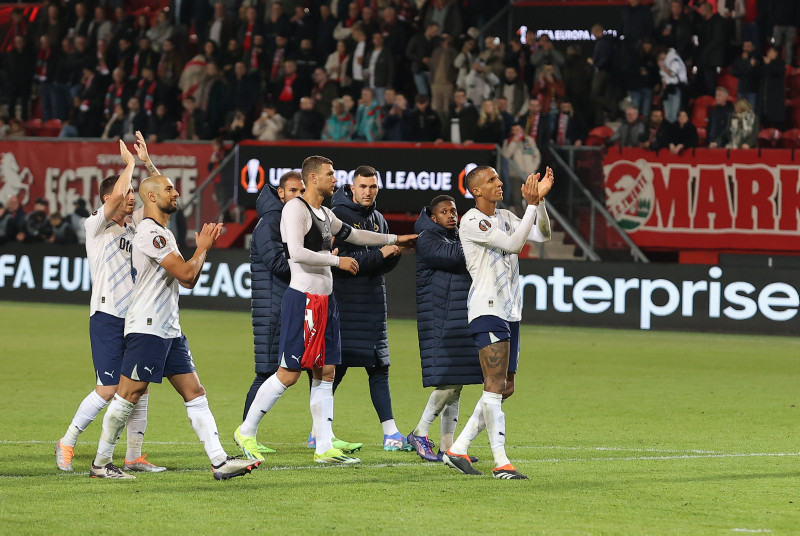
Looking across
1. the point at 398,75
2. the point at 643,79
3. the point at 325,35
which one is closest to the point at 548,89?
the point at 643,79

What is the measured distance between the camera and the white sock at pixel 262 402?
8820mm

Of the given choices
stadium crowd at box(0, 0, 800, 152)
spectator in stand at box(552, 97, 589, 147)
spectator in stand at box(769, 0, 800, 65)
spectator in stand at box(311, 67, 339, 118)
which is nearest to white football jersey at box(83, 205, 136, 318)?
stadium crowd at box(0, 0, 800, 152)

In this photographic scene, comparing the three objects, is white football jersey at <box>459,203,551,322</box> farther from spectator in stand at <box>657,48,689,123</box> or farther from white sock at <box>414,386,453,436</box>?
spectator in stand at <box>657,48,689,123</box>

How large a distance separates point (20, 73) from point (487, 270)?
22.3 metres

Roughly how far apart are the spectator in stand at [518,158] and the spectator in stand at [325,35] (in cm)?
616

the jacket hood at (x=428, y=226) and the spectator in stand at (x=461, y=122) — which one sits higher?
the spectator in stand at (x=461, y=122)

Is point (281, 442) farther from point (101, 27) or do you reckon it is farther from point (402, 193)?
point (101, 27)

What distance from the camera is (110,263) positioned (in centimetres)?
884

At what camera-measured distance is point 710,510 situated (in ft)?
24.6

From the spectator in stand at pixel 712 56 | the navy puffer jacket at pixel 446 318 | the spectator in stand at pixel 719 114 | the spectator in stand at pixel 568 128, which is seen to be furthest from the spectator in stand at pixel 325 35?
the navy puffer jacket at pixel 446 318

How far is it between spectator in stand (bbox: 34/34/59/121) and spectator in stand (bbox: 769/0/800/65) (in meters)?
14.8

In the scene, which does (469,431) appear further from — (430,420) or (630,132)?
(630,132)

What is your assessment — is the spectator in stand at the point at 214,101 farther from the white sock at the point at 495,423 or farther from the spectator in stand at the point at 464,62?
the white sock at the point at 495,423

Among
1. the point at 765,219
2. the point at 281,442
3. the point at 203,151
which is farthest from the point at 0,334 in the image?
the point at 765,219
